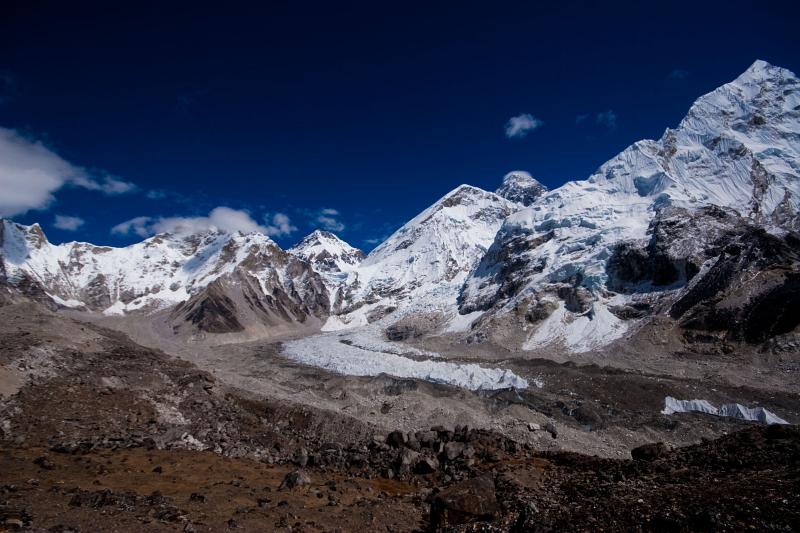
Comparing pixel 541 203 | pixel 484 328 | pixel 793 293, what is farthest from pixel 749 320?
pixel 541 203

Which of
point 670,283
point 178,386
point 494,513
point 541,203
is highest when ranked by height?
point 541,203

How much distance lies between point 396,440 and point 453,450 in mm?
4061

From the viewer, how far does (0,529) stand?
37.3 feet

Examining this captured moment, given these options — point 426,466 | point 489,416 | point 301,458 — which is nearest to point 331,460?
point 301,458

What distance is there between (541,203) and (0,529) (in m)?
173

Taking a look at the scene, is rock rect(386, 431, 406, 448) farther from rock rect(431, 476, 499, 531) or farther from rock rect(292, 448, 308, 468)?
rock rect(431, 476, 499, 531)

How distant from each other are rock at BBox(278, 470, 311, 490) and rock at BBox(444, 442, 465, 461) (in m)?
7.56

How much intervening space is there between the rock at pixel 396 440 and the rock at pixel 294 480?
7260 mm

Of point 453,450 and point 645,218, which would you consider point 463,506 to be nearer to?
point 453,450

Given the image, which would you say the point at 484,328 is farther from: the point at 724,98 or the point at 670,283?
the point at 724,98

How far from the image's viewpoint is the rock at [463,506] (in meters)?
14.5

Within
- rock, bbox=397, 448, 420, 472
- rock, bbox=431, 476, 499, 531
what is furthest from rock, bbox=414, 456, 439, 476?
rock, bbox=431, 476, 499, 531

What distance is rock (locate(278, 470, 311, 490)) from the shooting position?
19.4 metres

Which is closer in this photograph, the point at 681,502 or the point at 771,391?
the point at 681,502
